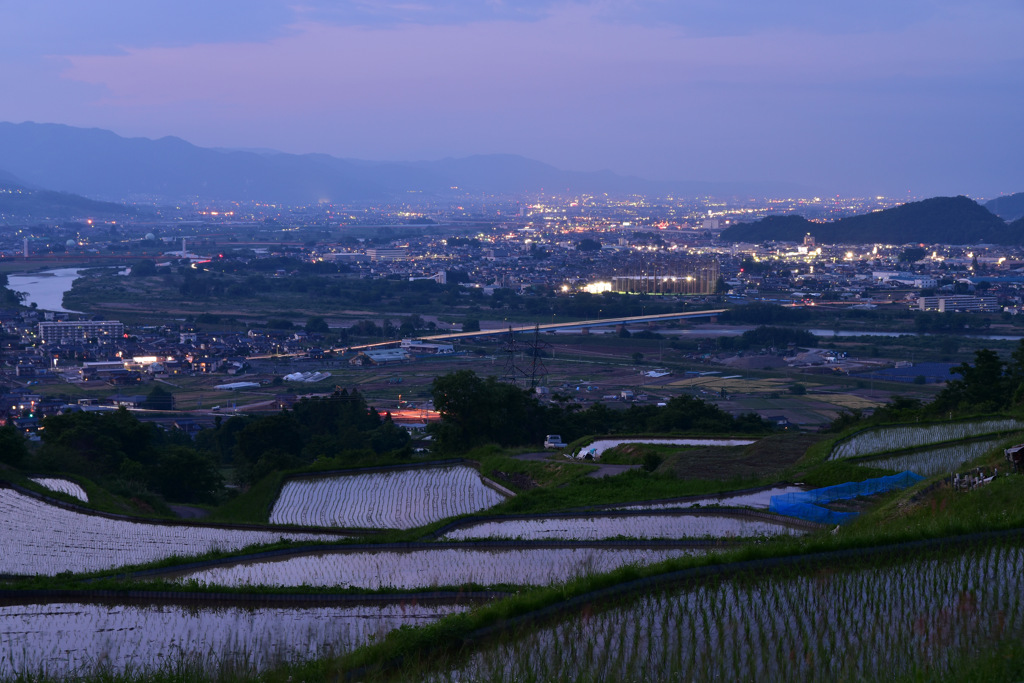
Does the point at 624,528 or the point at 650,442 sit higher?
the point at 624,528

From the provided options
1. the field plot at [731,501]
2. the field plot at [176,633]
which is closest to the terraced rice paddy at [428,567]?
the field plot at [176,633]

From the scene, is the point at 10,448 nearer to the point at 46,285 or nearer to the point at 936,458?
the point at 936,458

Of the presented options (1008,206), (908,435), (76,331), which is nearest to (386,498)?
(908,435)

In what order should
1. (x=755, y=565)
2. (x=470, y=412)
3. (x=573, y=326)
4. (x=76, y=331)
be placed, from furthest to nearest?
(x=573, y=326)
(x=76, y=331)
(x=470, y=412)
(x=755, y=565)

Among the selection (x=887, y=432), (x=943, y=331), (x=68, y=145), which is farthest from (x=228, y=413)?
(x=68, y=145)

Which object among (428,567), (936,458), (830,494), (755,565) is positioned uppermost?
(755,565)

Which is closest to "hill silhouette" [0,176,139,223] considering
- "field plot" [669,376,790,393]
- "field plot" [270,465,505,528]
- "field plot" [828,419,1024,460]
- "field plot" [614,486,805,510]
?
"field plot" [669,376,790,393]
